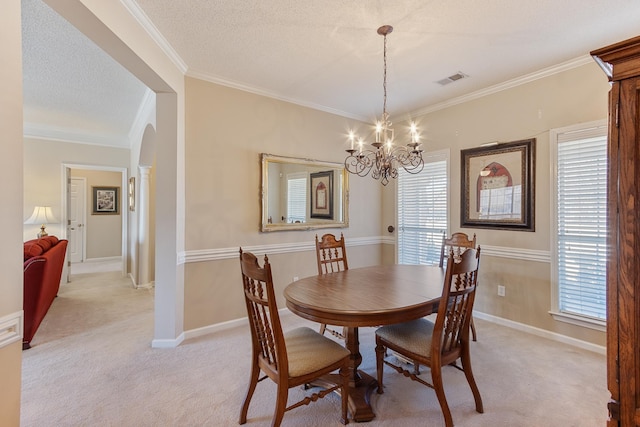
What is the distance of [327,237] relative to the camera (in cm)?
297

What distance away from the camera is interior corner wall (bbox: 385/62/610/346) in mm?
2705

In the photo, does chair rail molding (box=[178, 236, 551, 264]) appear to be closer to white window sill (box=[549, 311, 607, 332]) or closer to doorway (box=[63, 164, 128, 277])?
white window sill (box=[549, 311, 607, 332])

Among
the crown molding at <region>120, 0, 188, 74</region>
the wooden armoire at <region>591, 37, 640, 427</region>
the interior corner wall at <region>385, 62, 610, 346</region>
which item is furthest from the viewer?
the interior corner wall at <region>385, 62, 610, 346</region>

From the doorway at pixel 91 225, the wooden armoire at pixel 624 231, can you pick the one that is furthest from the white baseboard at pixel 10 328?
the doorway at pixel 91 225

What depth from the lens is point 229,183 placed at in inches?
127

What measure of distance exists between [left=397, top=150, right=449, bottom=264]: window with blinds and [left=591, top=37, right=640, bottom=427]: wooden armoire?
9.32ft

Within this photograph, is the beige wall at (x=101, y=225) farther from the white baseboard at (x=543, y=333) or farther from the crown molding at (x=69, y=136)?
the white baseboard at (x=543, y=333)

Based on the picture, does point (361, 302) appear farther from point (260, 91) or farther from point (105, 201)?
point (105, 201)

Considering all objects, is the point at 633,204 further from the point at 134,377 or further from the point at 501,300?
the point at 134,377

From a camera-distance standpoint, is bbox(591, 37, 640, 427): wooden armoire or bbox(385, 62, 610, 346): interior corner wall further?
bbox(385, 62, 610, 346): interior corner wall

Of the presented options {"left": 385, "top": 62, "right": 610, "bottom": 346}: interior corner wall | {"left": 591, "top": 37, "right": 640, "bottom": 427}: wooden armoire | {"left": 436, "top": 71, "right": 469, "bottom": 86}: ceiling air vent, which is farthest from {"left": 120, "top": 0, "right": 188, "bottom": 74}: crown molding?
{"left": 385, "top": 62, "right": 610, "bottom": 346}: interior corner wall

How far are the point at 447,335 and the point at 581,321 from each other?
1.91 meters

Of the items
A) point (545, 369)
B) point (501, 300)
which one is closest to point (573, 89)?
point (501, 300)

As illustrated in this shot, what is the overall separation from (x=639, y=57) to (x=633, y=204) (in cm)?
47
